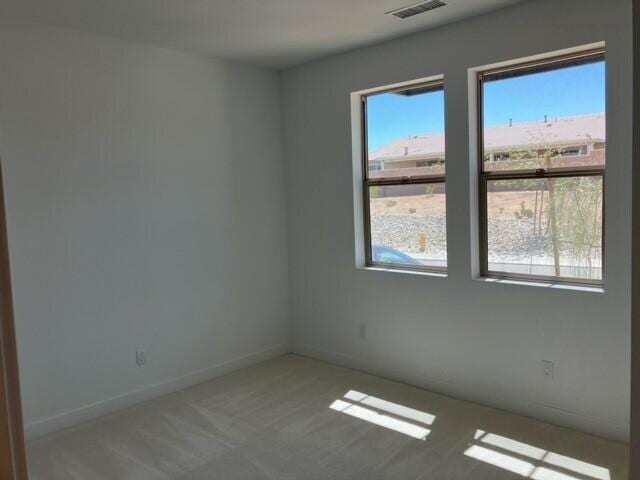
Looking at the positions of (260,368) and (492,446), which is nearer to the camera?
(492,446)

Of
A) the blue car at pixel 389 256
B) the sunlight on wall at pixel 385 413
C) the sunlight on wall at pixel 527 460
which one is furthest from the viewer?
the blue car at pixel 389 256

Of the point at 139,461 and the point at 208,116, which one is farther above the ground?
the point at 208,116

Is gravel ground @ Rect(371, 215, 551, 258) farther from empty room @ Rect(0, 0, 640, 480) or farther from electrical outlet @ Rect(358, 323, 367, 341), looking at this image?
electrical outlet @ Rect(358, 323, 367, 341)

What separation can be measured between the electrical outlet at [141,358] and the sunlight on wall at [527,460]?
238cm

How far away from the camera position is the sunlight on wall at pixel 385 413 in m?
3.32

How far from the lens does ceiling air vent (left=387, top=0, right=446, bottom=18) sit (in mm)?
3189

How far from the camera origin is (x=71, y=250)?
139 inches

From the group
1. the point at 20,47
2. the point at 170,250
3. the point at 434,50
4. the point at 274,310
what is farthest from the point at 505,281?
the point at 20,47

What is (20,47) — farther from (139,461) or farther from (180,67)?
(139,461)

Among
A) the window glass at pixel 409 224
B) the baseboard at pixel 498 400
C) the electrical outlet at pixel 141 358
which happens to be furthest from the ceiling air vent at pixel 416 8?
the electrical outlet at pixel 141 358

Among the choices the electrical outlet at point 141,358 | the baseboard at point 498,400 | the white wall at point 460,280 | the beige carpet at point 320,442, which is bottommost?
the beige carpet at point 320,442

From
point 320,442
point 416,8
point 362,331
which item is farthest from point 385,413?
point 416,8

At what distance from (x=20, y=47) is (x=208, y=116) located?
1418mm

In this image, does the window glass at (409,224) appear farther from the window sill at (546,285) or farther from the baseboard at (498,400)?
the baseboard at (498,400)
